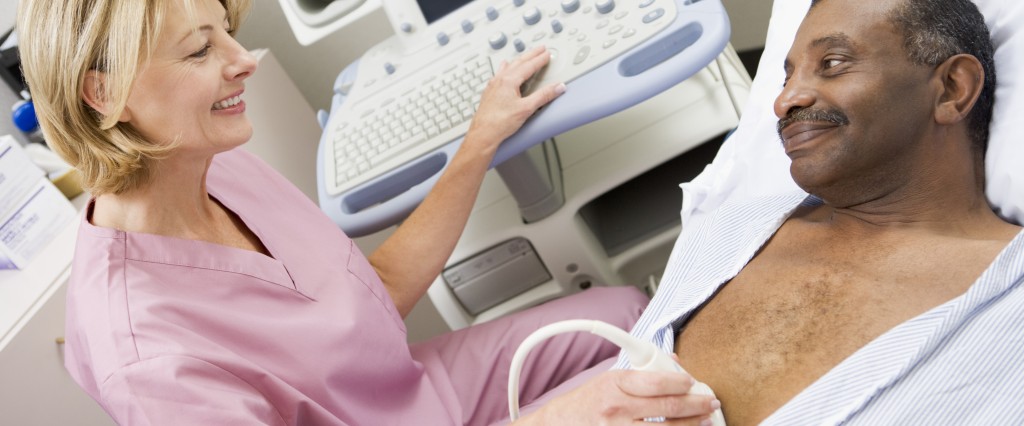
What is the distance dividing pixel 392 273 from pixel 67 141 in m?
0.48

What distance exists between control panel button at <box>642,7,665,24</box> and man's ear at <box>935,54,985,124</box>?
38 cm

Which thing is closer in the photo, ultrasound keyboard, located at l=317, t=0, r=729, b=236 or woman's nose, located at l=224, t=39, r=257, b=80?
woman's nose, located at l=224, t=39, r=257, b=80

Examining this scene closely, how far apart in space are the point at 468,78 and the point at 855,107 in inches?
22.9

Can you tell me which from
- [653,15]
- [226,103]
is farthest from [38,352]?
[653,15]

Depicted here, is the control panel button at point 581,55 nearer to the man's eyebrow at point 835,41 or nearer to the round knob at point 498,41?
the round knob at point 498,41

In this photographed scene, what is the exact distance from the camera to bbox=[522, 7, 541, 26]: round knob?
4.16ft

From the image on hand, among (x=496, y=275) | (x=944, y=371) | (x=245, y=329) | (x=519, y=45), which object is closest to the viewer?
(x=944, y=371)

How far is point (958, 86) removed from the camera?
34.9 inches

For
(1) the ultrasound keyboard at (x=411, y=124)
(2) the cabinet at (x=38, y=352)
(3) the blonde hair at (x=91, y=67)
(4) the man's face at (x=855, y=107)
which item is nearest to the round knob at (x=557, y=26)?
(1) the ultrasound keyboard at (x=411, y=124)

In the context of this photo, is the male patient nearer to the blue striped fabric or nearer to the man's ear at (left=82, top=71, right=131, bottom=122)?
the blue striped fabric

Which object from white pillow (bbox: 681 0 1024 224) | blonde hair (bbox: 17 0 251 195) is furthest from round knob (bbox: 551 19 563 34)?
blonde hair (bbox: 17 0 251 195)

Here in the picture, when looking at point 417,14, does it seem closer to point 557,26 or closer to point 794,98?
point 557,26

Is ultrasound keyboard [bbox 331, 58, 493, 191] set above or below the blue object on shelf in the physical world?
below

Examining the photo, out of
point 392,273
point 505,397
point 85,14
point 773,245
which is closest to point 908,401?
point 773,245
